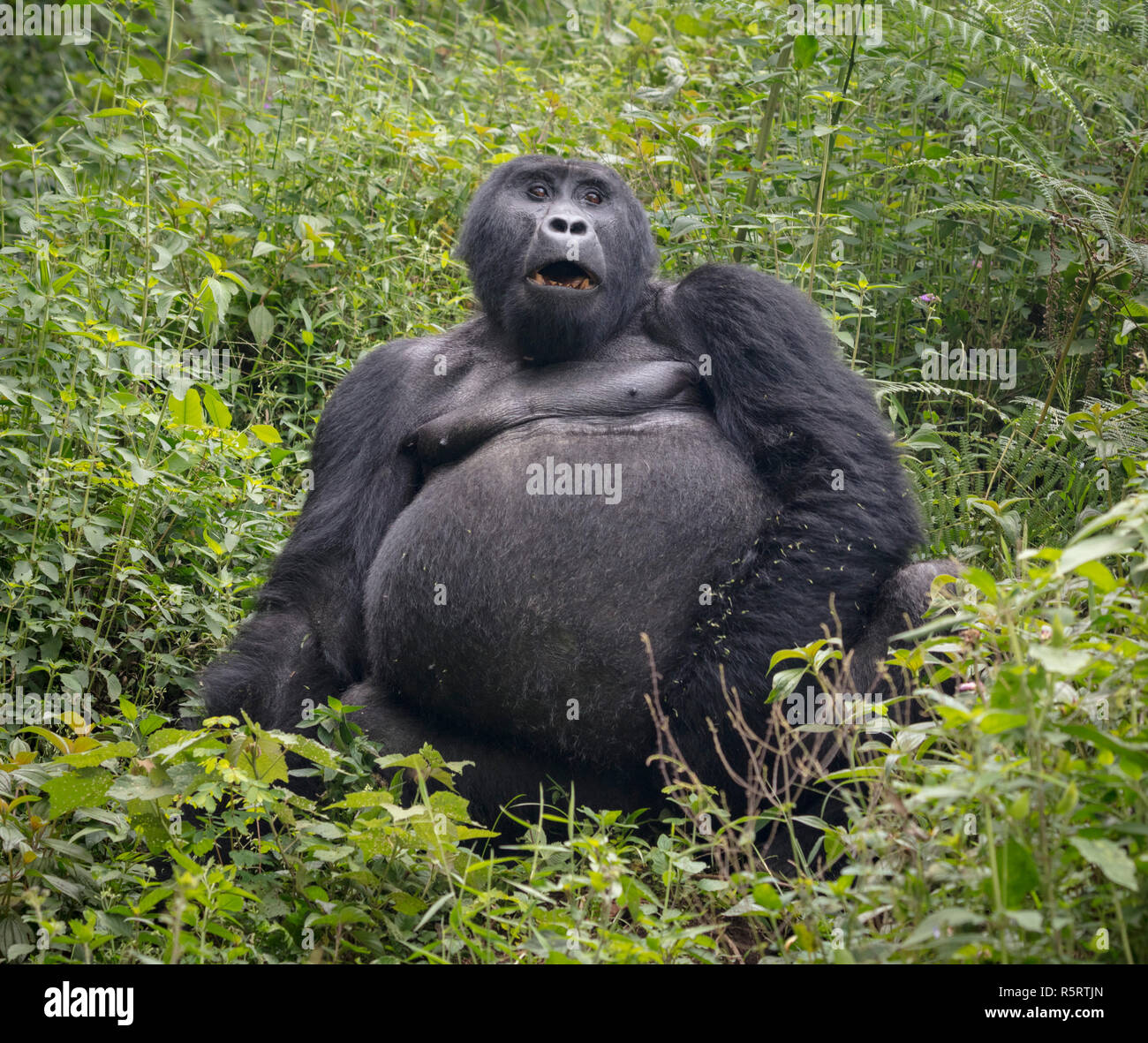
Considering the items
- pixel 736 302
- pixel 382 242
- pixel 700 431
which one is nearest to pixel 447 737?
pixel 700 431

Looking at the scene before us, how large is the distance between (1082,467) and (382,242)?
3.66 meters

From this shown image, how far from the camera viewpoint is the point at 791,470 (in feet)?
13.0

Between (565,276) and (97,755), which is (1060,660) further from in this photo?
(565,276)

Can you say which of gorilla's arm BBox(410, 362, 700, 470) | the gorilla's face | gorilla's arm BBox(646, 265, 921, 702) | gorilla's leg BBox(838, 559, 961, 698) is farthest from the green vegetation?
the gorilla's face

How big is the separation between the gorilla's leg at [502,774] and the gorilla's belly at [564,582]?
0.06m

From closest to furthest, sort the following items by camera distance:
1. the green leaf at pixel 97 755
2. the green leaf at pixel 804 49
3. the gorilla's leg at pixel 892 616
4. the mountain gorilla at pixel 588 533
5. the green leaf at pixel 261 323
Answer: the green leaf at pixel 97 755 → the gorilla's leg at pixel 892 616 → the mountain gorilla at pixel 588 533 → the green leaf at pixel 804 49 → the green leaf at pixel 261 323

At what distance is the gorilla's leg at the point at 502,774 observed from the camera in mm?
3877

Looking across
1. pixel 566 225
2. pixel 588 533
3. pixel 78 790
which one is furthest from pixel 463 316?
pixel 78 790

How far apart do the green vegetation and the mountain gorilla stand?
0.25m

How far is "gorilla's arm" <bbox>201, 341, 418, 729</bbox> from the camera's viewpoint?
13.9 feet

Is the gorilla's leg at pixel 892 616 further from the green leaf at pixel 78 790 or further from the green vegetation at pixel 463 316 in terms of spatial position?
the green leaf at pixel 78 790

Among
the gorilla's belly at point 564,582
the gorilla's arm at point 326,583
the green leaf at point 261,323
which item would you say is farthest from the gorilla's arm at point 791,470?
the green leaf at point 261,323

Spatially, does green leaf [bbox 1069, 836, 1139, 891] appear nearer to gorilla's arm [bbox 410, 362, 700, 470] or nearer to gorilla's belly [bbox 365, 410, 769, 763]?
gorilla's belly [bbox 365, 410, 769, 763]
